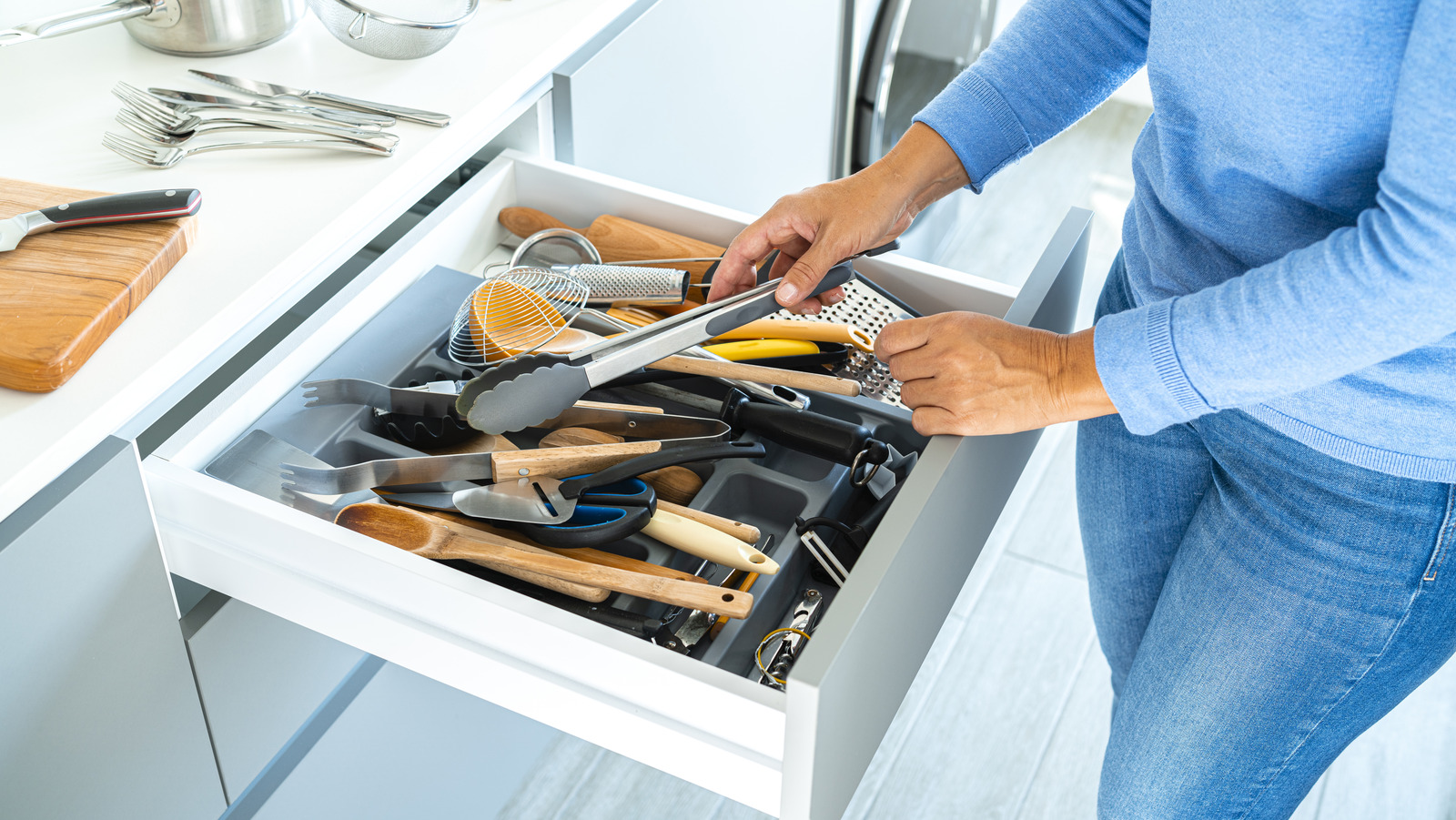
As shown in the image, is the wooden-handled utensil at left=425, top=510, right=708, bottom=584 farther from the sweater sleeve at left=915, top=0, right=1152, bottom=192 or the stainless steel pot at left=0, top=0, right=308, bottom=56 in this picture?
the stainless steel pot at left=0, top=0, right=308, bottom=56

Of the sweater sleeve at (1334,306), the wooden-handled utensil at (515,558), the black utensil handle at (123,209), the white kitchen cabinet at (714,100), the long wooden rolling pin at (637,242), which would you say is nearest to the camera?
the sweater sleeve at (1334,306)

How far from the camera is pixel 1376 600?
31.4 inches

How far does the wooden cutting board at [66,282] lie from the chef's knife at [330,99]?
19 cm

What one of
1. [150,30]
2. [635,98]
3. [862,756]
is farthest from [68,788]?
[635,98]

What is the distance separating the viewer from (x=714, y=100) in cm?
Result: 151

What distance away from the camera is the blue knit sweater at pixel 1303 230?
1.99ft

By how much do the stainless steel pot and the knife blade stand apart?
3.2 inches

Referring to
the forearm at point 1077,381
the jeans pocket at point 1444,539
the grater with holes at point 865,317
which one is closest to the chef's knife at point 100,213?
the grater with holes at point 865,317

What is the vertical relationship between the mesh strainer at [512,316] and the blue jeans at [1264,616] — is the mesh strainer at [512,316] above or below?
above

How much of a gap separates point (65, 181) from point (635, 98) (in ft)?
1.93

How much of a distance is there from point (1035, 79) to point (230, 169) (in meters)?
0.65

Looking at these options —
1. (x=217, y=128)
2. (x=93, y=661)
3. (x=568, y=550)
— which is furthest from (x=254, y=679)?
(x=217, y=128)

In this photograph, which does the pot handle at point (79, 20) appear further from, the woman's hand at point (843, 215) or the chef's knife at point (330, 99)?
the woman's hand at point (843, 215)

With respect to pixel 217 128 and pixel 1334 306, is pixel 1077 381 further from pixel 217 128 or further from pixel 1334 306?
pixel 217 128
